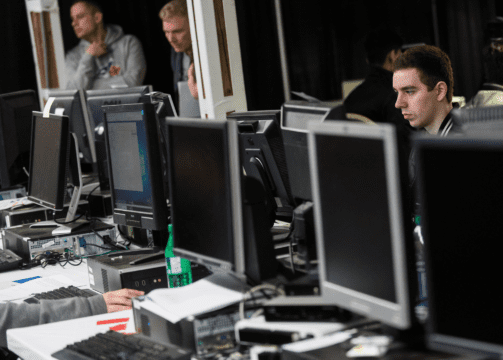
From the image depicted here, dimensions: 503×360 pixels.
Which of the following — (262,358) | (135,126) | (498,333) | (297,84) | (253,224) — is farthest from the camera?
(297,84)

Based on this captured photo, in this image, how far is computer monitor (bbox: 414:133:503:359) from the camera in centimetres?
96

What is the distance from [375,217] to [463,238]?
21 cm

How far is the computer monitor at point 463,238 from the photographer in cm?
96

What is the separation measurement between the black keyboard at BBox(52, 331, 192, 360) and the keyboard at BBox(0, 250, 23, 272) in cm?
109

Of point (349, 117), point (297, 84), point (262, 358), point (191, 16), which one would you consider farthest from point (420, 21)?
point (262, 358)

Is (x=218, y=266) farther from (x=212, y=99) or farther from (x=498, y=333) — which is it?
(x=212, y=99)

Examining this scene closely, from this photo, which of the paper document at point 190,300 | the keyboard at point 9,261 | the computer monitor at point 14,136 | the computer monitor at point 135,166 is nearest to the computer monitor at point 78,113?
the computer monitor at point 14,136

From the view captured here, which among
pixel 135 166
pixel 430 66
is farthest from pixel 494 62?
pixel 135 166

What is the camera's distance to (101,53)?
19.7 feet

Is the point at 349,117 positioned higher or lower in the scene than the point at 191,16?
lower

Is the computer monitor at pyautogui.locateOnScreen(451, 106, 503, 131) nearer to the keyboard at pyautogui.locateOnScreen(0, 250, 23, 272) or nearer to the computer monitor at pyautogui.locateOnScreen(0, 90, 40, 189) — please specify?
the keyboard at pyautogui.locateOnScreen(0, 250, 23, 272)

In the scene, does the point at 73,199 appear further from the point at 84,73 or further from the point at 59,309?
the point at 84,73

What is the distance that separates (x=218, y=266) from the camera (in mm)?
1598

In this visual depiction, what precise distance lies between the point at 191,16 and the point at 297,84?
204cm
